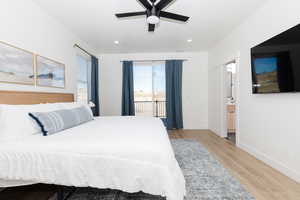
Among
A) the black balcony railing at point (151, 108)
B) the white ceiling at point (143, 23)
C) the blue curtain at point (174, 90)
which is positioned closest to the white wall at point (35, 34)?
the white ceiling at point (143, 23)

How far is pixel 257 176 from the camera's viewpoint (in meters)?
2.11

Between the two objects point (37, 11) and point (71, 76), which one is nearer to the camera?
point (37, 11)

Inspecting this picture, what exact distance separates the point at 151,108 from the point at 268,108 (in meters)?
3.71

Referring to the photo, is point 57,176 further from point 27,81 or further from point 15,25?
point 15,25

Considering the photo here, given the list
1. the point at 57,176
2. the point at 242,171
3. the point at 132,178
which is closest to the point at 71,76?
the point at 57,176

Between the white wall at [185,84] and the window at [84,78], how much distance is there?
682 millimetres

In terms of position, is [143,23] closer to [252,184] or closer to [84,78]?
[84,78]

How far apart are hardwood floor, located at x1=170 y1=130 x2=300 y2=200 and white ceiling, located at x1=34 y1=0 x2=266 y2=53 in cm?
261

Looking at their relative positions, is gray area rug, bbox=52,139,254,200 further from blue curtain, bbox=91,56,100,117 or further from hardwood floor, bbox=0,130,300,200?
blue curtain, bbox=91,56,100,117

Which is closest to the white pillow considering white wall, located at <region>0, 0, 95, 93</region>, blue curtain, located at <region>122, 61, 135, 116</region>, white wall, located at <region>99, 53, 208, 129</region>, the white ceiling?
white wall, located at <region>0, 0, 95, 93</region>

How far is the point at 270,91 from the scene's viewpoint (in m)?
2.34

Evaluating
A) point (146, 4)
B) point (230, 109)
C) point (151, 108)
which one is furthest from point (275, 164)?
point (151, 108)

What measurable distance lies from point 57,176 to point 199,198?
1.44m

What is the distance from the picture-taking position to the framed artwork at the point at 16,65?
1938mm
